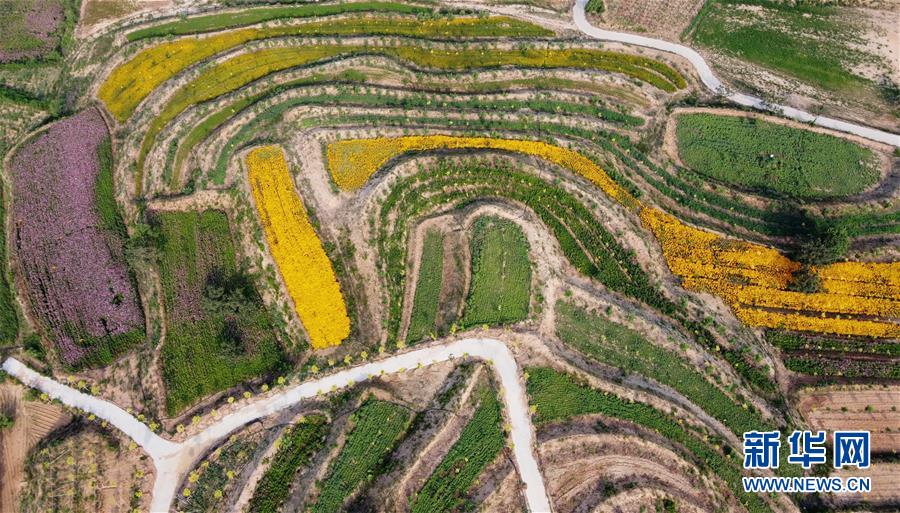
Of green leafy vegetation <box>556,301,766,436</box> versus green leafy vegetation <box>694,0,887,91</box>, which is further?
green leafy vegetation <box>694,0,887,91</box>

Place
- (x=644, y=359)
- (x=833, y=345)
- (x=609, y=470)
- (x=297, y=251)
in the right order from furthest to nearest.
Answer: (x=297, y=251) → (x=833, y=345) → (x=644, y=359) → (x=609, y=470)

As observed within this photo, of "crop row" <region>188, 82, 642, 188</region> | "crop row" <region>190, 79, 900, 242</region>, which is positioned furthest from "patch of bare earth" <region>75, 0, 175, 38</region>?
"crop row" <region>190, 79, 900, 242</region>

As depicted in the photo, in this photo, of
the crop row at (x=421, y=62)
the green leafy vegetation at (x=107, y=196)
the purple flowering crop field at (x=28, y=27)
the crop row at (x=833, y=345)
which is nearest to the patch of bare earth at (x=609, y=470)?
the crop row at (x=833, y=345)

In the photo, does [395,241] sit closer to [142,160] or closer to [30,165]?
[142,160]

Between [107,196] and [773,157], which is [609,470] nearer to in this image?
[773,157]

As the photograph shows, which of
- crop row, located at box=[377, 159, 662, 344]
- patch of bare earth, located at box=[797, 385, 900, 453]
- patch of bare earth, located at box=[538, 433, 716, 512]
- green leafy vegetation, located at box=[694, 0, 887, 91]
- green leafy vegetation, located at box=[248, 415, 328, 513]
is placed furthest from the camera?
green leafy vegetation, located at box=[694, 0, 887, 91]

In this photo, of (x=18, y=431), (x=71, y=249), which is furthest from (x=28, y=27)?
(x=18, y=431)

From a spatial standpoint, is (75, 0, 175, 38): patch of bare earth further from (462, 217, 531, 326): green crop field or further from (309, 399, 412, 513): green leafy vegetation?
(309, 399, 412, 513): green leafy vegetation
